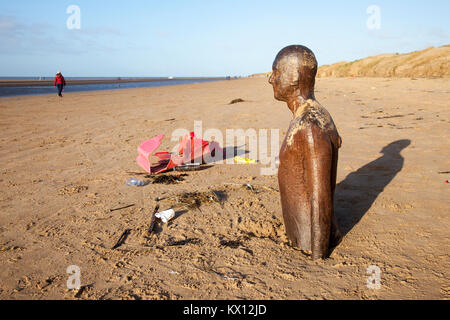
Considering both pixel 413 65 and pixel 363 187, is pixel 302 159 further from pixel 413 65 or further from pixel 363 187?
pixel 413 65

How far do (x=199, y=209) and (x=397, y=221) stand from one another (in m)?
2.22

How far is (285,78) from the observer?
282 cm

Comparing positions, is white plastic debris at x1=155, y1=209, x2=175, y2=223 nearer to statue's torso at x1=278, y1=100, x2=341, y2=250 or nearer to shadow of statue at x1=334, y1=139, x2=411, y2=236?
statue's torso at x1=278, y1=100, x2=341, y2=250

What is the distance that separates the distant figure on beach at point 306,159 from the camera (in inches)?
101

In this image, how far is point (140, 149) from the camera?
5492 mm

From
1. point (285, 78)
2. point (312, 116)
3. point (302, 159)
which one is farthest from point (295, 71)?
point (302, 159)

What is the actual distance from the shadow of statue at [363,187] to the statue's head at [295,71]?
4.87 feet

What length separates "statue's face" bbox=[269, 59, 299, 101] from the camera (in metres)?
2.78

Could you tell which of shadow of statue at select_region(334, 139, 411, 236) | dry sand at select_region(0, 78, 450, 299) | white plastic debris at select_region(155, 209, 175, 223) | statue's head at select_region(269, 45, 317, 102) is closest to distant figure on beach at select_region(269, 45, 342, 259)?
statue's head at select_region(269, 45, 317, 102)

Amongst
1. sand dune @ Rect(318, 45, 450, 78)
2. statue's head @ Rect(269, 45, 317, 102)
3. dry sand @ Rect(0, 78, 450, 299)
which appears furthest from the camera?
sand dune @ Rect(318, 45, 450, 78)

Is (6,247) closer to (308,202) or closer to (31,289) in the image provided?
(31,289)

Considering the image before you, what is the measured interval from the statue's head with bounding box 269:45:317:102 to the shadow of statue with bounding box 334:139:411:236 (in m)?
1.48

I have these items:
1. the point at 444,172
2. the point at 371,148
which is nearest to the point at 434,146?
the point at 371,148

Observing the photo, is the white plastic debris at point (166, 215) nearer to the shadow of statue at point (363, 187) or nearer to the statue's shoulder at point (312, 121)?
the statue's shoulder at point (312, 121)
